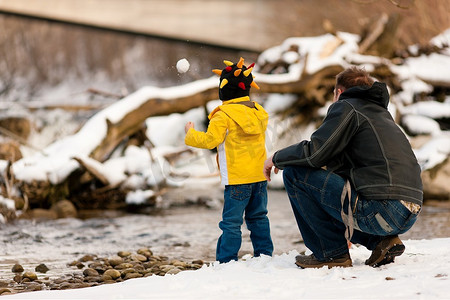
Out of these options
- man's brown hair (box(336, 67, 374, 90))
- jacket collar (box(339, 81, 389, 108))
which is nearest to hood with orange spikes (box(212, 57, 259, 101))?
man's brown hair (box(336, 67, 374, 90))

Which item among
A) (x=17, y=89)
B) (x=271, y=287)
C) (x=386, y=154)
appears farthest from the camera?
(x=17, y=89)

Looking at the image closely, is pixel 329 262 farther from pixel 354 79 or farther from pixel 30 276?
pixel 30 276

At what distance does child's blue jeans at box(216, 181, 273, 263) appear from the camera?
4055 millimetres

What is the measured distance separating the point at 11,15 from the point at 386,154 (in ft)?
62.9

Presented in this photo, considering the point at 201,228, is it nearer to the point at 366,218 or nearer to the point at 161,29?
the point at 366,218

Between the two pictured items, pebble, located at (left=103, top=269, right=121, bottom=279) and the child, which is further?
pebble, located at (left=103, top=269, right=121, bottom=279)

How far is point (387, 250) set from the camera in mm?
3477

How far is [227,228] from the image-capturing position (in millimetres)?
4039

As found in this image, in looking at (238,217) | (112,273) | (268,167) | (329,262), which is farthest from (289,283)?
(112,273)

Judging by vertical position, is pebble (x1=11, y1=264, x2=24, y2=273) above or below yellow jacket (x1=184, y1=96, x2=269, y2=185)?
below

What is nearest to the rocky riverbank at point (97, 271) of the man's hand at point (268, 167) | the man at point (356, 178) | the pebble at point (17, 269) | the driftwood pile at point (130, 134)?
the pebble at point (17, 269)

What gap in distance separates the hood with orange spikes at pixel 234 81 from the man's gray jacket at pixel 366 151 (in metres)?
0.84

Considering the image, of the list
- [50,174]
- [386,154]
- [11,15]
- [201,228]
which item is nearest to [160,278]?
[386,154]

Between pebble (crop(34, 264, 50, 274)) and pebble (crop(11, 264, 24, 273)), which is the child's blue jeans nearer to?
pebble (crop(34, 264, 50, 274))
